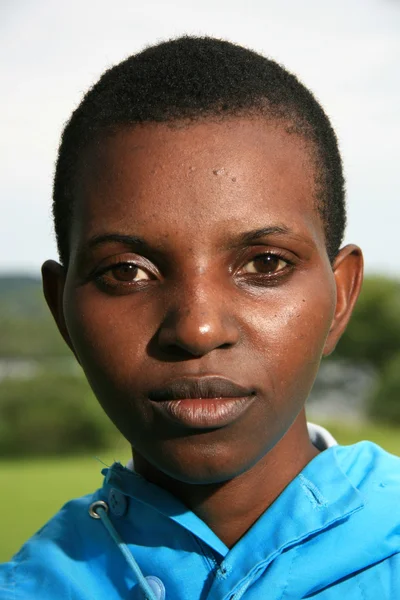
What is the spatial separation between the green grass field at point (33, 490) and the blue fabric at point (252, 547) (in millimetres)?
2269

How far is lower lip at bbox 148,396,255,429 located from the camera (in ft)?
4.93

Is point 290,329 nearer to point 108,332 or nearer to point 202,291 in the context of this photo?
point 202,291

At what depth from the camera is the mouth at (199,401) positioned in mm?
1497

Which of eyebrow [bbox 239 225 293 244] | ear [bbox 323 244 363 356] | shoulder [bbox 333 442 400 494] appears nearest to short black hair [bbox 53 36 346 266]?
ear [bbox 323 244 363 356]

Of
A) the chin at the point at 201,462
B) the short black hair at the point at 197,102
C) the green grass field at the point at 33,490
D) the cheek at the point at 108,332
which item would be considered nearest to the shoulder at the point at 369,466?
the chin at the point at 201,462

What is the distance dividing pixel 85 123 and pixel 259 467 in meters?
0.84

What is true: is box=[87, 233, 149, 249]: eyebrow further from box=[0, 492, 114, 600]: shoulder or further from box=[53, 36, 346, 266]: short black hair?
box=[0, 492, 114, 600]: shoulder

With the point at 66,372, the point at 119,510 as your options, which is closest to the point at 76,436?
the point at 66,372

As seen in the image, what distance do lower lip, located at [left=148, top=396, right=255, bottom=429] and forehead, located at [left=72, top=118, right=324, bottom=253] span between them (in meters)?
0.31

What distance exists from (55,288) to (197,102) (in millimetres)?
648

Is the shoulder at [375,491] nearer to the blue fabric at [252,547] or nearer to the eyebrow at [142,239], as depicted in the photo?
the blue fabric at [252,547]

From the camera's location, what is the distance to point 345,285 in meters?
1.94

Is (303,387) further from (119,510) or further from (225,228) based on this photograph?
(119,510)

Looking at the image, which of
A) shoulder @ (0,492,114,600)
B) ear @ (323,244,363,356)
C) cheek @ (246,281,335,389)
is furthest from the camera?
ear @ (323,244,363,356)
